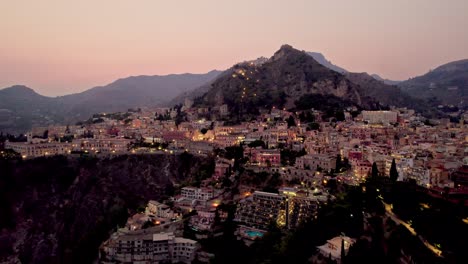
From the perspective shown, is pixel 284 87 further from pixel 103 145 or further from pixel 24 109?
pixel 24 109

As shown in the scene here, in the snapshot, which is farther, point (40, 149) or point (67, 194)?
point (40, 149)

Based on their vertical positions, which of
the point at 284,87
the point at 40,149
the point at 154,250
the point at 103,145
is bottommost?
the point at 154,250

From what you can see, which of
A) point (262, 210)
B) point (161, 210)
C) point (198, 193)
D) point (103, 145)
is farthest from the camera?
point (103, 145)

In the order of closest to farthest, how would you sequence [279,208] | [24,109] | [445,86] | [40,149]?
[279,208] < [40,149] < [445,86] < [24,109]

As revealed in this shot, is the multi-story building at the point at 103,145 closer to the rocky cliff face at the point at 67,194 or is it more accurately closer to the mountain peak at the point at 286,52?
the rocky cliff face at the point at 67,194

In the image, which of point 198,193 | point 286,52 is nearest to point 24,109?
point 286,52

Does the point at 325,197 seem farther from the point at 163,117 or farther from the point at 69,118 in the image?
the point at 69,118

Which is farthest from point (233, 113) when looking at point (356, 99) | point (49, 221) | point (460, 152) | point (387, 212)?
point (387, 212)

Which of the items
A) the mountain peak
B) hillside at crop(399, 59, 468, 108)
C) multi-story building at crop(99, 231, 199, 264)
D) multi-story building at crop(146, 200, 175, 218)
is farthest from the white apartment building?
hillside at crop(399, 59, 468, 108)
